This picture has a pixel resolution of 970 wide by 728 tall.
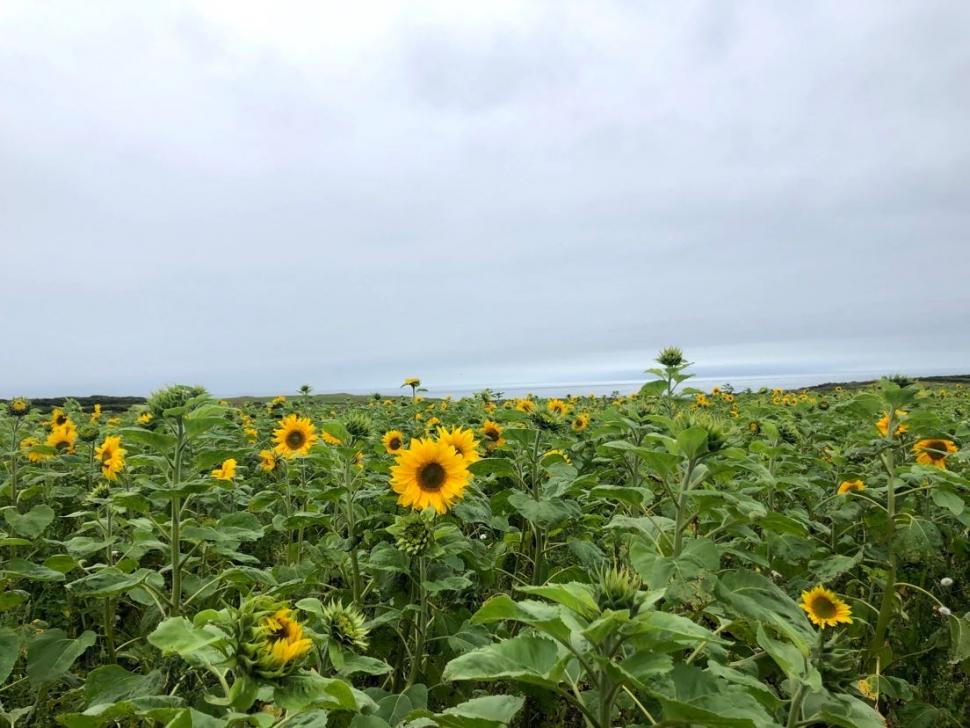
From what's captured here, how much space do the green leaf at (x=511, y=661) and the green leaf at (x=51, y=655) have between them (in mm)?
2056

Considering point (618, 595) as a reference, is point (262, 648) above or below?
below

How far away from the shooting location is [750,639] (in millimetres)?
2346

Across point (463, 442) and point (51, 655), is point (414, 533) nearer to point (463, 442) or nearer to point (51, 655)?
point (463, 442)

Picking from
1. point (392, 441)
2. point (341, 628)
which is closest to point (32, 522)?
point (392, 441)

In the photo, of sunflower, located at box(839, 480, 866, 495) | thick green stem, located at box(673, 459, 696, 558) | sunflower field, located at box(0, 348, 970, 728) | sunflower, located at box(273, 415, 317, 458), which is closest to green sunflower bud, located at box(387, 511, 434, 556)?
sunflower field, located at box(0, 348, 970, 728)

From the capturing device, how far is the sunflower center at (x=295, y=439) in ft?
15.5

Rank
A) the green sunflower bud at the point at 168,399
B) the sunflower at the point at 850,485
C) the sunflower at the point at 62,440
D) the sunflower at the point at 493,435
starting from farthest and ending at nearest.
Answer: the sunflower at the point at 62,440 → the sunflower at the point at 493,435 → the sunflower at the point at 850,485 → the green sunflower bud at the point at 168,399

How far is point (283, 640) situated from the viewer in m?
1.27

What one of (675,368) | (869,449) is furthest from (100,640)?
(869,449)

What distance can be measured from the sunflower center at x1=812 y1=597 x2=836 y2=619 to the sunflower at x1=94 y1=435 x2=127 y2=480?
457cm

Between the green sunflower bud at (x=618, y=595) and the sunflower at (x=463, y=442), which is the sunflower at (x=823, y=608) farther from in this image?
the green sunflower bud at (x=618, y=595)

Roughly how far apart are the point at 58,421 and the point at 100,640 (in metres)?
3.75

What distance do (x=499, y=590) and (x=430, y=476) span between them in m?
1.33

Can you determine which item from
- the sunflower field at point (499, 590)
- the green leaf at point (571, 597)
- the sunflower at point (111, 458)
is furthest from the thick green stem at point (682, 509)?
the sunflower at point (111, 458)
